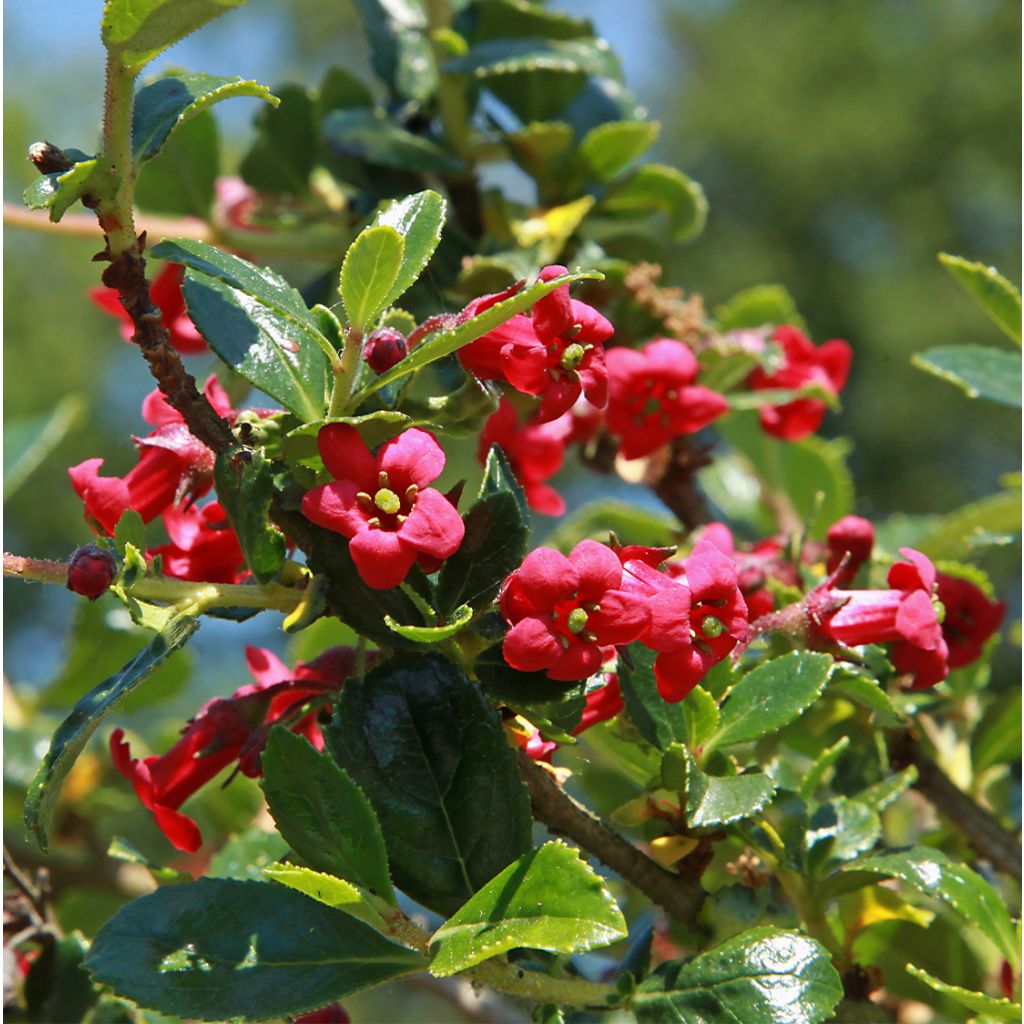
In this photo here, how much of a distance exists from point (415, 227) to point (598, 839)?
0.40 m

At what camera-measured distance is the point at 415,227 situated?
30.5 inches

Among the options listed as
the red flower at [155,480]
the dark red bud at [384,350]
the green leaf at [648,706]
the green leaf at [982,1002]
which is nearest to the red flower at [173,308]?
the red flower at [155,480]

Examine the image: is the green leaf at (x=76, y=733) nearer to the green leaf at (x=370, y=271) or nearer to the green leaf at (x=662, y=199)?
the green leaf at (x=370, y=271)

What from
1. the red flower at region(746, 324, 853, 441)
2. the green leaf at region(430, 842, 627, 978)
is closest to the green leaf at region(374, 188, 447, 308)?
the green leaf at region(430, 842, 627, 978)

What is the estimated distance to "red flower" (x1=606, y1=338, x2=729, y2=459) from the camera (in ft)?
4.05

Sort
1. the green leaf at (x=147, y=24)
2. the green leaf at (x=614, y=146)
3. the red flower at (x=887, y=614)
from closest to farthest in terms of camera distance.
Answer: the green leaf at (x=147, y=24)
the red flower at (x=887, y=614)
the green leaf at (x=614, y=146)

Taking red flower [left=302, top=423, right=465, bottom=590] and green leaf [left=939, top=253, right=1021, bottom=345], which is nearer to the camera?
red flower [left=302, top=423, right=465, bottom=590]

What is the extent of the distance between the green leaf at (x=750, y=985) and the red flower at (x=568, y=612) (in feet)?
0.65

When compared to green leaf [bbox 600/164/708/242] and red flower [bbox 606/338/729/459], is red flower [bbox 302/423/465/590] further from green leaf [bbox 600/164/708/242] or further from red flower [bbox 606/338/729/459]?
green leaf [bbox 600/164/708/242]

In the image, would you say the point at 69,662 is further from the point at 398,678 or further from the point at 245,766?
the point at 398,678

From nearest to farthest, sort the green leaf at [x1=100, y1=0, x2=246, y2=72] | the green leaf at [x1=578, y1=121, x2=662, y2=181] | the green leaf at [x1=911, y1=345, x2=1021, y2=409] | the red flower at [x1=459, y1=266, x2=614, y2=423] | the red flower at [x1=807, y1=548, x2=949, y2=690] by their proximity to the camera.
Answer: the green leaf at [x1=100, y1=0, x2=246, y2=72], the red flower at [x1=459, y1=266, x2=614, y2=423], the red flower at [x1=807, y1=548, x2=949, y2=690], the green leaf at [x1=911, y1=345, x2=1021, y2=409], the green leaf at [x1=578, y1=121, x2=662, y2=181]

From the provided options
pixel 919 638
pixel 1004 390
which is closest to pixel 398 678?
pixel 919 638

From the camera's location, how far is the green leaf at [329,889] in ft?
2.23

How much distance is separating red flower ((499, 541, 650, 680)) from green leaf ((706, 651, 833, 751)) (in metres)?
0.14
